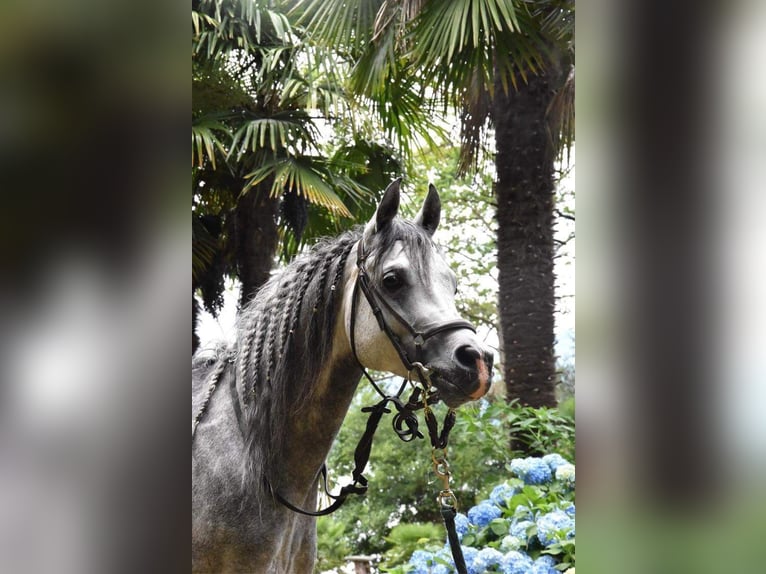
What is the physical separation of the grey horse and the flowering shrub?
2.38ft

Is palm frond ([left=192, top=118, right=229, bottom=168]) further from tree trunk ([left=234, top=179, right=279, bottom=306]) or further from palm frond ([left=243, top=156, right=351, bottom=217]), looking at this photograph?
tree trunk ([left=234, top=179, right=279, bottom=306])

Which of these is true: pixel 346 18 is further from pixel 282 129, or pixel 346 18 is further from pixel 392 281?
pixel 392 281

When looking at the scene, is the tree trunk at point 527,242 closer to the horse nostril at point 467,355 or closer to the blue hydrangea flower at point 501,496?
the blue hydrangea flower at point 501,496

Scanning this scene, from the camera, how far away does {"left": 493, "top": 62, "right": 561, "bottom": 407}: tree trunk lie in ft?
11.7

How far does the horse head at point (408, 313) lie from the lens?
1311 mm

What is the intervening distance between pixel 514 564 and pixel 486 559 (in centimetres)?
10

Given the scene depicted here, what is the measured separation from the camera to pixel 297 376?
1.45m

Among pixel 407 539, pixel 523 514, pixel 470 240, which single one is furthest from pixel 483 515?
pixel 470 240
